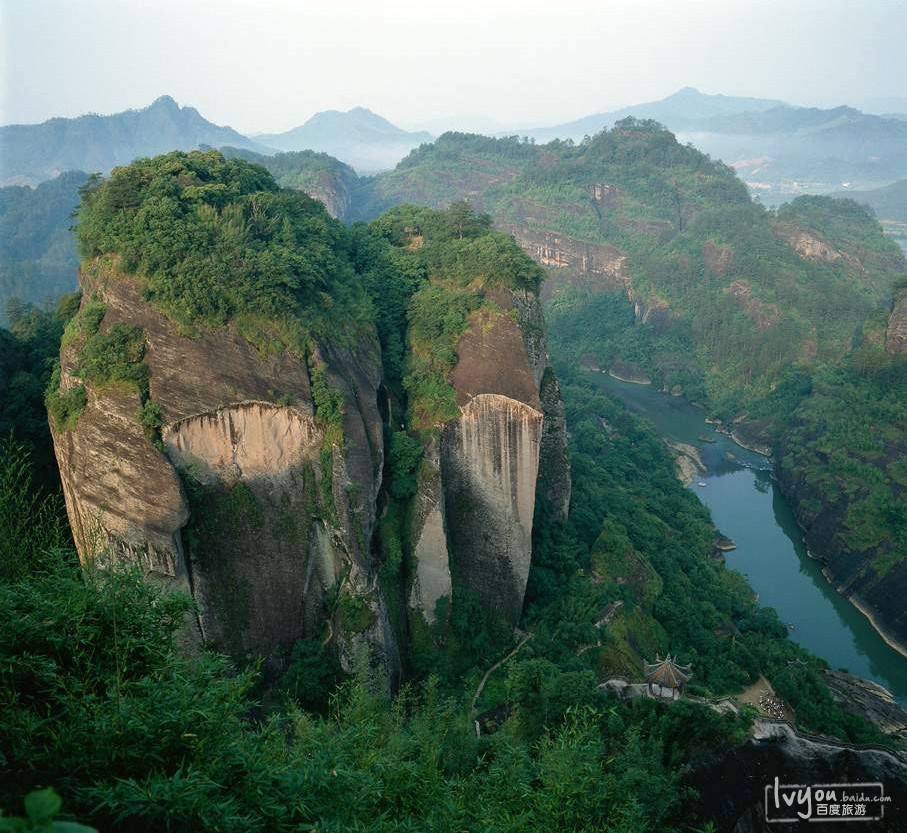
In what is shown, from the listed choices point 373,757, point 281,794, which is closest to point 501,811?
point 373,757

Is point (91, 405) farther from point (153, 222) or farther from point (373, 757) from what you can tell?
point (373, 757)

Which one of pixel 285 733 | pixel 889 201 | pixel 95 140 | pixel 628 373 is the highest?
pixel 95 140

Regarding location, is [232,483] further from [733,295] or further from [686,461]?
[733,295]

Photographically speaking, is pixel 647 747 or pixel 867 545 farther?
pixel 867 545

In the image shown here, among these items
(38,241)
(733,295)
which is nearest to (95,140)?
(38,241)

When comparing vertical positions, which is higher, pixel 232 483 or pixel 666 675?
pixel 232 483

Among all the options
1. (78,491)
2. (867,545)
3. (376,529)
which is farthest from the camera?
(867,545)
